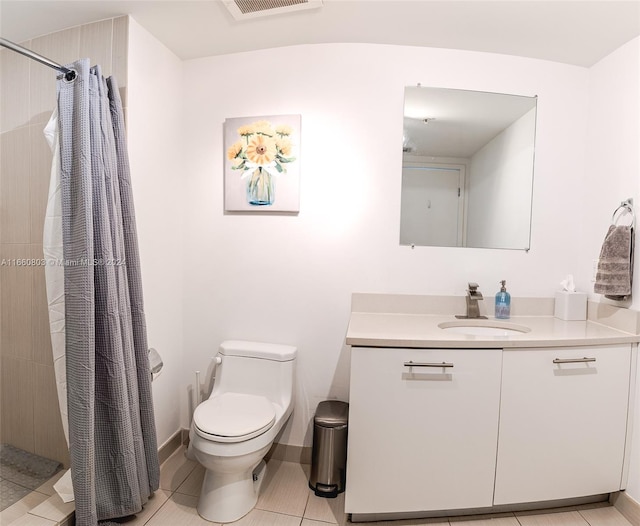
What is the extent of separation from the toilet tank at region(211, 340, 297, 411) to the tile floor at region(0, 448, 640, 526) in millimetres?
424

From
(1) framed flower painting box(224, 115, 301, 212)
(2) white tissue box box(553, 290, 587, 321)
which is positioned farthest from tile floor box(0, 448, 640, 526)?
(1) framed flower painting box(224, 115, 301, 212)

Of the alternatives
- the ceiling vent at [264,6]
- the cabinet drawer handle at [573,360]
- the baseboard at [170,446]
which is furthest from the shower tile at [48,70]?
the cabinet drawer handle at [573,360]

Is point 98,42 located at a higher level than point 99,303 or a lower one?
higher

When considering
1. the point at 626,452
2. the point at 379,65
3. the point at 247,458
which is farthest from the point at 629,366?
the point at 379,65

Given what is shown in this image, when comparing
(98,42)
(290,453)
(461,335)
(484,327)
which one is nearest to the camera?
(461,335)

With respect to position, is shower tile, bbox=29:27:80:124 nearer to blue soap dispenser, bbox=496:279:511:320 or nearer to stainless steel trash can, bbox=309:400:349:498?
stainless steel trash can, bbox=309:400:349:498

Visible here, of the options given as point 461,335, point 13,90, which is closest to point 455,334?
point 461,335

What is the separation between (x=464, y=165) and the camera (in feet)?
5.92

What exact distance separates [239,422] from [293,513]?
0.49m

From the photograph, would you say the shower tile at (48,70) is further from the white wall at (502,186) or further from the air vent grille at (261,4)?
the white wall at (502,186)

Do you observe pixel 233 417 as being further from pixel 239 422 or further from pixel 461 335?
pixel 461 335

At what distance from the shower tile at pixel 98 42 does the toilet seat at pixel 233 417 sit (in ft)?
5.29

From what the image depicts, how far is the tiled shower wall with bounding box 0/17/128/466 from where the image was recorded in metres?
1.63

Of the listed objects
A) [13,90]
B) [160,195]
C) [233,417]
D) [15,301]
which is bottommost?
[233,417]
